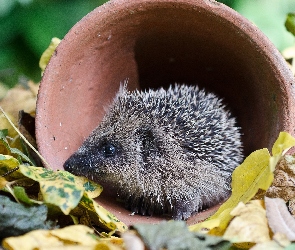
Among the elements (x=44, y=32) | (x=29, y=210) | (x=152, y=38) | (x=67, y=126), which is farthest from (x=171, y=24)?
(x=44, y=32)

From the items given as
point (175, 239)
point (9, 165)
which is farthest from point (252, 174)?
point (9, 165)

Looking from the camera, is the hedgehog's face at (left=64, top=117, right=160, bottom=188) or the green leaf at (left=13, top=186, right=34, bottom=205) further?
the hedgehog's face at (left=64, top=117, right=160, bottom=188)

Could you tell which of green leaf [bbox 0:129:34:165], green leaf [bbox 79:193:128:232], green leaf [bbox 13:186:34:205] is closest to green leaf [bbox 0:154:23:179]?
green leaf [bbox 0:129:34:165]

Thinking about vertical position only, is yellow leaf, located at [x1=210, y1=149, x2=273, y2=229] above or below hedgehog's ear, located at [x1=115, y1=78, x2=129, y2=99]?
below

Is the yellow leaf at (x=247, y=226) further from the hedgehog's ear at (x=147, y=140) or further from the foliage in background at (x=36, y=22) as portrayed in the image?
the foliage in background at (x=36, y=22)

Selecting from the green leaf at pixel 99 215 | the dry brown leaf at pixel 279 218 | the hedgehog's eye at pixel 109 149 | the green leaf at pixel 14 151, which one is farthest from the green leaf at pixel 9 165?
the dry brown leaf at pixel 279 218

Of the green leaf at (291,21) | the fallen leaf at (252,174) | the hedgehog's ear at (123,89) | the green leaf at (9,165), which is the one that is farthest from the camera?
the green leaf at (291,21)

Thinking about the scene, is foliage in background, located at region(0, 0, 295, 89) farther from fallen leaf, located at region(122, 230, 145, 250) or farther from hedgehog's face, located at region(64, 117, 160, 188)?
fallen leaf, located at region(122, 230, 145, 250)

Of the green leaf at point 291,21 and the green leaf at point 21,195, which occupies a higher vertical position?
the green leaf at point 291,21
